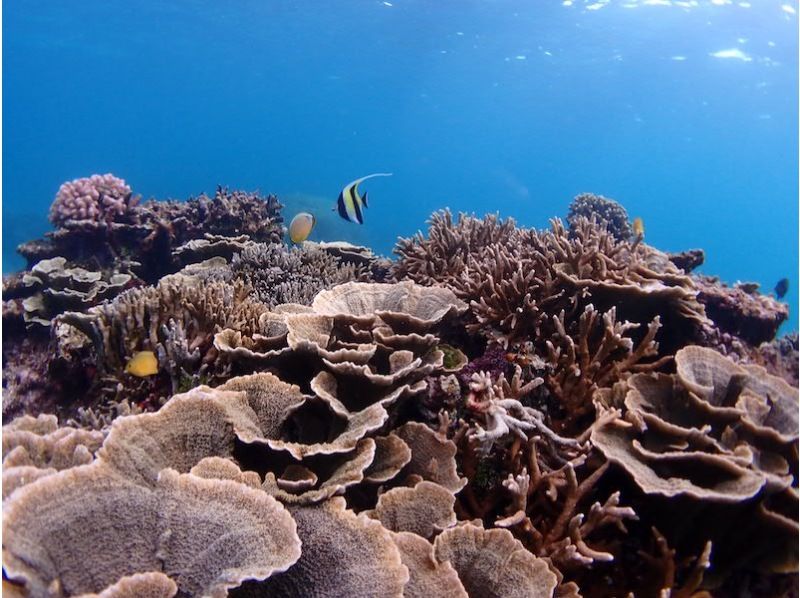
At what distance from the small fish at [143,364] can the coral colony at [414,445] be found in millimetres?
32

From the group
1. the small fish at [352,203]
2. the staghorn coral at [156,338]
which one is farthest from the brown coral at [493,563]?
the small fish at [352,203]

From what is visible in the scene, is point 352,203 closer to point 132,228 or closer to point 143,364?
point 143,364

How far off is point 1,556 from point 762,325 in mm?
6466

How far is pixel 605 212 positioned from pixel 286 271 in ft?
29.9

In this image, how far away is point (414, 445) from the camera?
2848 millimetres

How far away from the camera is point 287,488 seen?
2174mm

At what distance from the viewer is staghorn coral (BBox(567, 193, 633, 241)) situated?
465 inches

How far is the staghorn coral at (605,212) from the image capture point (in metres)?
11.8

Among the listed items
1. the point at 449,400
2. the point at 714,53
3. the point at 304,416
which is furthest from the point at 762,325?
the point at 714,53

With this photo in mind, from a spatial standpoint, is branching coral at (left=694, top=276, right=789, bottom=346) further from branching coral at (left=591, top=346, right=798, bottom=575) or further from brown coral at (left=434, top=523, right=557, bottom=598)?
brown coral at (left=434, top=523, right=557, bottom=598)

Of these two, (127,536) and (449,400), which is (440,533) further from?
(127,536)

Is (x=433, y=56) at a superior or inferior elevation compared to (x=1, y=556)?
superior

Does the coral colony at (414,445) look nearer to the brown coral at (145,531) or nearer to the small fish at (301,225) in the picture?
the brown coral at (145,531)

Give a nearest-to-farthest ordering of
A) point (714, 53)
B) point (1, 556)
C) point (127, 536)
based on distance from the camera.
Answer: point (1, 556), point (127, 536), point (714, 53)
